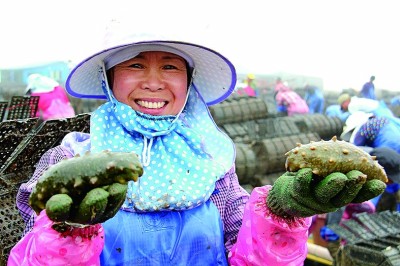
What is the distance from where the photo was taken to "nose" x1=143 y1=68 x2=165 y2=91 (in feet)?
5.20

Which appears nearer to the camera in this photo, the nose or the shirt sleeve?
the shirt sleeve

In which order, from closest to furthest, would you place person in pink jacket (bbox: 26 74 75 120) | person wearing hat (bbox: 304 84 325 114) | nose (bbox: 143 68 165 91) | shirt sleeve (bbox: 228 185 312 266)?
shirt sleeve (bbox: 228 185 312 266), nose (bbox: 143 68 165 91), person in pink jacket (bbox: 26 74 75 120), person wearing hat (bbox: 304 84 325 114)

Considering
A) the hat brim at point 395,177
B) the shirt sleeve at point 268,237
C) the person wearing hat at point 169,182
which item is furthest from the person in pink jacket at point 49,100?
the shirt sleeve at point 268,237

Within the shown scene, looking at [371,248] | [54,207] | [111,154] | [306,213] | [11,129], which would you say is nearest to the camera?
[54,207]

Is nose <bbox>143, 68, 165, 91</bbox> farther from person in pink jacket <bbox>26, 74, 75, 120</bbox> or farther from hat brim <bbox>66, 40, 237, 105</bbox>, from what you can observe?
person in pink jacket <bbox>26, 74, 75, 120</bbox>

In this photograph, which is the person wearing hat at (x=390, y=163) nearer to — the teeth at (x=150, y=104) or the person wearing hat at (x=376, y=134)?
the person wearing hat at (x=376, y=134)

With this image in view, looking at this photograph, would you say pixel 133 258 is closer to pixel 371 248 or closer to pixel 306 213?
pixel 306 213

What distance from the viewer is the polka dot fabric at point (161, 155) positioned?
150 cm

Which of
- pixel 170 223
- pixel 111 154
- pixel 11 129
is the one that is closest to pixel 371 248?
pixel 170 223

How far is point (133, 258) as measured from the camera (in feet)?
4.80

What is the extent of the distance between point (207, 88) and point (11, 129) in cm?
75

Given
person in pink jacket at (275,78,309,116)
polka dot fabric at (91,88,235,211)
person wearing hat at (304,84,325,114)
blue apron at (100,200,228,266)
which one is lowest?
person wearing hat at (304,84,325,114)

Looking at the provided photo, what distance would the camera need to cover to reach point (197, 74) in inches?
73.9

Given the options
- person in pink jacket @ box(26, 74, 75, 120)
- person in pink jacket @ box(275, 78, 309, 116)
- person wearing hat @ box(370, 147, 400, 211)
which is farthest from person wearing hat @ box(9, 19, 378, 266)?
person in pink jacket @ box(275, 78, 309, 116)
